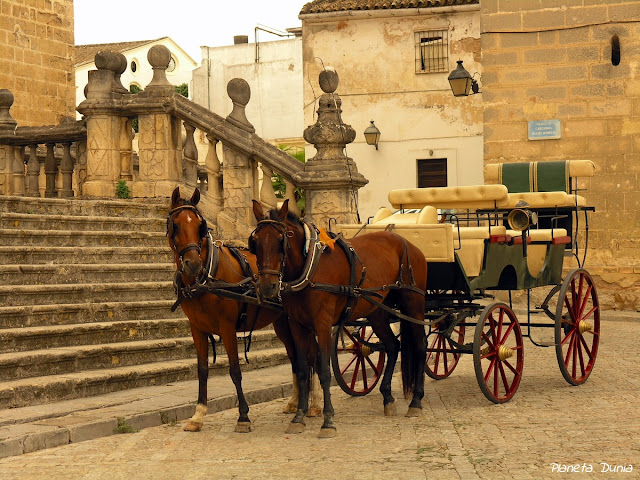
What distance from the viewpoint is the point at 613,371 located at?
11227 millimetres

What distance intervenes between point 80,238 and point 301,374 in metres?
4.55

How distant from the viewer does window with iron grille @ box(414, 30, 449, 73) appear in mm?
31906

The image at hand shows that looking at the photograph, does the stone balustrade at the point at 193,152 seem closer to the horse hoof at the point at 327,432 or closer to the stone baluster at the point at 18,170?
the stone baluster at the point at 18,170

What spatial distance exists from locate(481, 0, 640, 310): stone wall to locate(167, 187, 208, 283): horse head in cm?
1129

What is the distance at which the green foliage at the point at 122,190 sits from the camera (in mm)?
13773

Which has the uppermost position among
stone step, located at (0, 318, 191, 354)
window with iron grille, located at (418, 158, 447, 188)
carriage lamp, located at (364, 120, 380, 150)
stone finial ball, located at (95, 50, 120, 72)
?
carriage lamp, located at (364, 120, 380, 150)

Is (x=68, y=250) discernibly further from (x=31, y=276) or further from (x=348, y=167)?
(x=348, y=167)

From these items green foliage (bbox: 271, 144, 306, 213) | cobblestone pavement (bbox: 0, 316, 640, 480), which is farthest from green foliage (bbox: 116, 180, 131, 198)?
cobblestone pavement (bbox: 0, 316, 640, 480)

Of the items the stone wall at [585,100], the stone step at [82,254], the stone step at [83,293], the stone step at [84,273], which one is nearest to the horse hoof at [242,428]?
the stone step at [83,293]

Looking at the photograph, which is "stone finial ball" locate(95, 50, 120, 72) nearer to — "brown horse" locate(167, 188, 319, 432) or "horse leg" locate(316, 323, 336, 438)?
"brown horse" locate(167, 188, 319, 432)

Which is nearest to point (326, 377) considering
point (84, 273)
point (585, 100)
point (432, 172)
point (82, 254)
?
point (84, 273)

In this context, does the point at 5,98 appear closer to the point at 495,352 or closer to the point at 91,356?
the point at 91,356

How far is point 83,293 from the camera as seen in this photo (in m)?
10.6

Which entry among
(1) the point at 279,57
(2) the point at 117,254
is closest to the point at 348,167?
(2) the point at 117,254
